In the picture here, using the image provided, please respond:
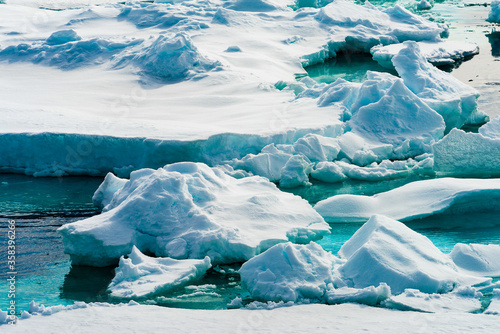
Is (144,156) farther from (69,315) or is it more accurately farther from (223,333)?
(223,333)

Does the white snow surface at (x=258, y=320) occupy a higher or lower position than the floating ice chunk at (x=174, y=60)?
higher

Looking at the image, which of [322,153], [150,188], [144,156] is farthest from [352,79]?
[150,188]

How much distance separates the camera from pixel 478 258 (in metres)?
5.30

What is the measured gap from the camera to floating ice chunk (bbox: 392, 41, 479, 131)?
9.13 m

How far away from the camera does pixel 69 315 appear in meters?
4.49

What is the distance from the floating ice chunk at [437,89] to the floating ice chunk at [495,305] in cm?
474

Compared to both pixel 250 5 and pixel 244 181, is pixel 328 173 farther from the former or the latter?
pixel 250 5

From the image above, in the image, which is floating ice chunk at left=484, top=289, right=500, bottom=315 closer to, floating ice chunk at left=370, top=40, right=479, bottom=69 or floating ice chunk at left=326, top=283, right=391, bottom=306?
floating ice chunk at left=326, top=283, right=391, bottom=306

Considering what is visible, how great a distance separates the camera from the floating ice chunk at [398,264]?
486cm

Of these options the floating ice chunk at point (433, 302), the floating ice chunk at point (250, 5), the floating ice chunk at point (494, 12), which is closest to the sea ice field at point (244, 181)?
the floating ice chunk at point (433, 302)

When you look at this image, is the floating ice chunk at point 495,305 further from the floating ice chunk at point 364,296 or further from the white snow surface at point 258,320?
the floating ice chunk at point 364,296

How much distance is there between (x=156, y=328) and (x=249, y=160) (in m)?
3.68

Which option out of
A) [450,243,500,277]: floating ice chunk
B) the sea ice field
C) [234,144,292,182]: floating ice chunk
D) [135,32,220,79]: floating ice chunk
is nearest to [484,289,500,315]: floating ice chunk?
the sea ice field

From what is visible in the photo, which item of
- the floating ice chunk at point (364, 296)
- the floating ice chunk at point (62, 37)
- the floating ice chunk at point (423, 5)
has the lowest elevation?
the floating ice chunk at point (423, 5)
